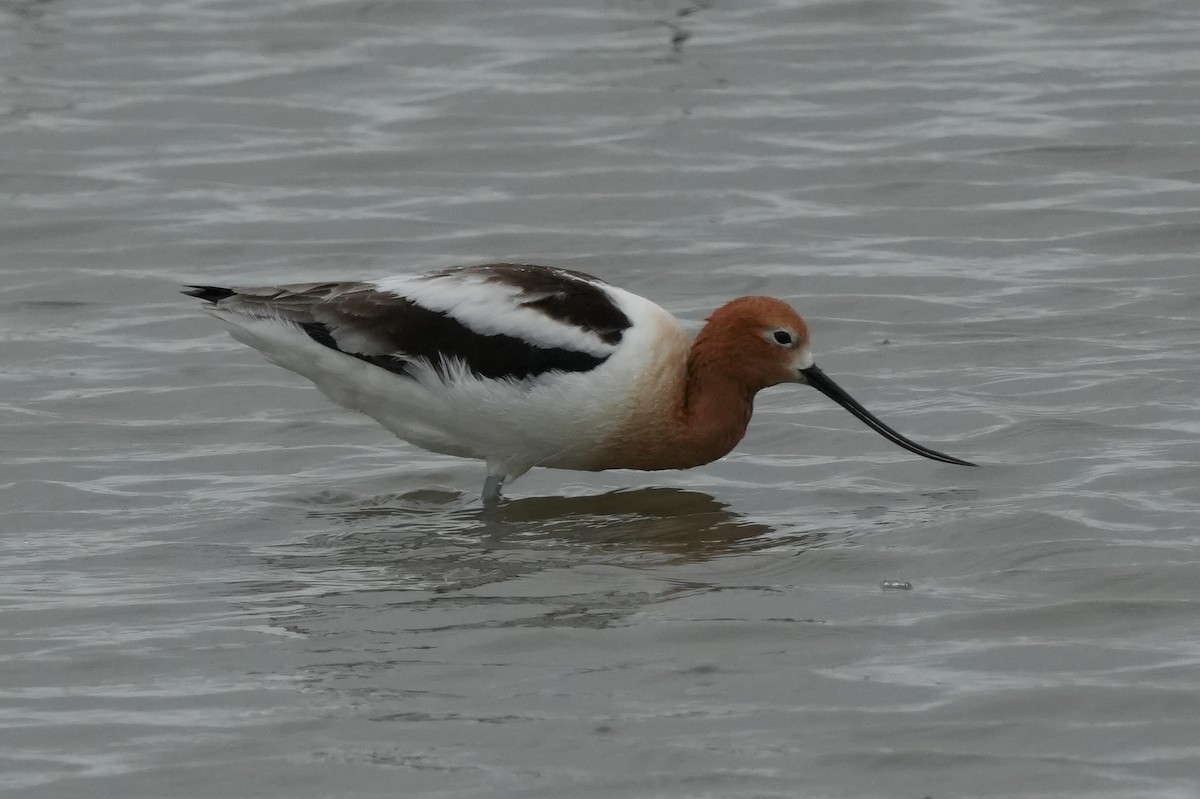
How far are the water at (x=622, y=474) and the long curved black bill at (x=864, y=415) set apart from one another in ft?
0.33

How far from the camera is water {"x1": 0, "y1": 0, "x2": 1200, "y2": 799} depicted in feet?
20.2

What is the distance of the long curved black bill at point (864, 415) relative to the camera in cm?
886

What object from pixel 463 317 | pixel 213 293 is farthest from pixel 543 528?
pixel 213 293

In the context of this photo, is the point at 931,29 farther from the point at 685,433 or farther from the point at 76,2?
the point at 685,433

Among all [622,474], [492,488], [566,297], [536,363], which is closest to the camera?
[536,363]

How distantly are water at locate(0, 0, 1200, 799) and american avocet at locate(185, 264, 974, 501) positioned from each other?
34 centimetres

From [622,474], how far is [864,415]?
1.16 metres

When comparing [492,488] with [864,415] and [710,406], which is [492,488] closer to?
[710,406]

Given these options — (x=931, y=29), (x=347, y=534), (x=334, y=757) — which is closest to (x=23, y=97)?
(x=931, y=29)

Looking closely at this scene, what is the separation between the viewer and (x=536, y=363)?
8422mm

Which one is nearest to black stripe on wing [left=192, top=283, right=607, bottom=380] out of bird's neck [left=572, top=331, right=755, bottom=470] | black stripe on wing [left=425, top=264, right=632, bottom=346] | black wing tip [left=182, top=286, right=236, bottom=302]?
black wing tip [left=182, top=286, right=236, bottom=302]

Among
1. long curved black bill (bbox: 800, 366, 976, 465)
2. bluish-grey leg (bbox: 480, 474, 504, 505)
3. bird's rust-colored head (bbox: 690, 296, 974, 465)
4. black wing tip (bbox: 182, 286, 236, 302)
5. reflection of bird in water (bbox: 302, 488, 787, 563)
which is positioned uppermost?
black wing tip (bbox: 182, 286, 236, 302)

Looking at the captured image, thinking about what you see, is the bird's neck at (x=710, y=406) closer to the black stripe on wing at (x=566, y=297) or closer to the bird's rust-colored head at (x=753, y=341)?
the bird's rust-colored head at (x=753, y=341)

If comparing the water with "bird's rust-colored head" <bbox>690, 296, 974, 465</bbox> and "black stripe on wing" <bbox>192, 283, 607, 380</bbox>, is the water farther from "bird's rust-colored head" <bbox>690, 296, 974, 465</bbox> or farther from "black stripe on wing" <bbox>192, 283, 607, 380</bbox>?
"black stripe on wing" <bbox>192, 283, 607, 380</bbox>
